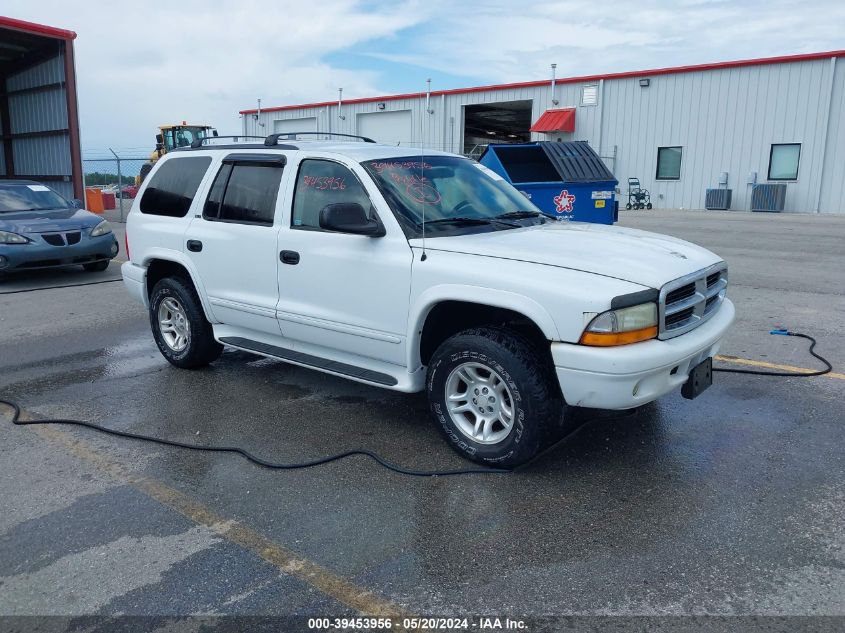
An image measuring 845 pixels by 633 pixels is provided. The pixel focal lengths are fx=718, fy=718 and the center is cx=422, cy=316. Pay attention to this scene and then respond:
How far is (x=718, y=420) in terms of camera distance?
4906 mm

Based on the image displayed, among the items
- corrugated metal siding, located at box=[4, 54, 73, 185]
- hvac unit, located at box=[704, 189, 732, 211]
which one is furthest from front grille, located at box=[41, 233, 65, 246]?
hvac unit, located at box=[704, 189, 732, 211]

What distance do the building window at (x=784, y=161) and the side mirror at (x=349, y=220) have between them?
24910mm

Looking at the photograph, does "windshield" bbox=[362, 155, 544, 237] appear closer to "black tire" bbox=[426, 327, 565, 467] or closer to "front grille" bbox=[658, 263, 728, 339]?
"black tire" bbox=[426, 327, 565, 467]

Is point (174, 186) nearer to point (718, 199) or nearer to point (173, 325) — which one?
point (173, 325)

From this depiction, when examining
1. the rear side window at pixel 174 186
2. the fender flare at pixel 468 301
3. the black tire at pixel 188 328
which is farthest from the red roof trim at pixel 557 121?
the fender flare at pixel 468 301

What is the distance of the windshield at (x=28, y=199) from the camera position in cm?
1128

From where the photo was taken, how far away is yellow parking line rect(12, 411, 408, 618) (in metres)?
2.91

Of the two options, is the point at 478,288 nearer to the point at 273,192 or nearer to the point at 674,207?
the point at 273,192

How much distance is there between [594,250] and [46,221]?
9455 millimetres

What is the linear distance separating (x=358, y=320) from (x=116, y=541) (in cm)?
188

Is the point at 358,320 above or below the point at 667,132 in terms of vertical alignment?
below

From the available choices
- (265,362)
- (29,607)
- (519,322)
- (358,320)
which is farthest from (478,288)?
(265,362)

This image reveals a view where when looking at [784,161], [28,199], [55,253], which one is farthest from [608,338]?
[784,161]

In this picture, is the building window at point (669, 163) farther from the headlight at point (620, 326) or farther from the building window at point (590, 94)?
the headlight at point (620, 326)
